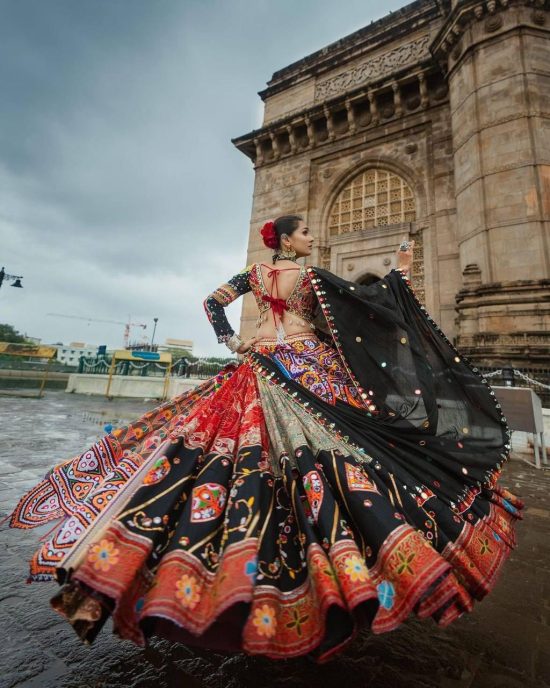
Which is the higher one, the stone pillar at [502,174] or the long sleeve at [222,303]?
the stone pillar at [502,174]

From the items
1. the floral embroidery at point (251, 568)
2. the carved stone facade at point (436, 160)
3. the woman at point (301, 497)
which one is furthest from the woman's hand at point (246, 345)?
the carved stone facade at point (436, 160)

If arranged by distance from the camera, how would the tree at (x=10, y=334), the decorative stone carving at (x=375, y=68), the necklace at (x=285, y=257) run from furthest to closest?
1. the tree at (x=10, y=334)
2. the decorative stone carving at (x=375, y=68)
3. the necklace at (x=285, y=257)

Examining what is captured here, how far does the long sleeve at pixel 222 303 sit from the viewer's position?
217 centimetres

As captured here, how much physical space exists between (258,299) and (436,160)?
1024cm

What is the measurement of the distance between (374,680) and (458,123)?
11068 mm

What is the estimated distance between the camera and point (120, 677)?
1.13 metres

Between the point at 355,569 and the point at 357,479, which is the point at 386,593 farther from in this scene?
the point at 357,479

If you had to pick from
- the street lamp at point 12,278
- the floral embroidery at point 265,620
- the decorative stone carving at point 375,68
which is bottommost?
the floral embroidery at point 265,620

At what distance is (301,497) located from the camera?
118cm

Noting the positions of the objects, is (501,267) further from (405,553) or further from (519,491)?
(405,553)

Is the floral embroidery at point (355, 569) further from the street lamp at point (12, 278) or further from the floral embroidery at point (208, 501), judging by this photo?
the street lamp at point (12, 278)

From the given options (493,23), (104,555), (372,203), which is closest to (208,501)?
(104,555)

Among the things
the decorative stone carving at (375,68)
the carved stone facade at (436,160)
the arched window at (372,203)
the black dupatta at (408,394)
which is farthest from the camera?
the decorative stone carving at (375,68)

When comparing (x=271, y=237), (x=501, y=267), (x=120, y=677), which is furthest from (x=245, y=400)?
(x=501, y=267)
